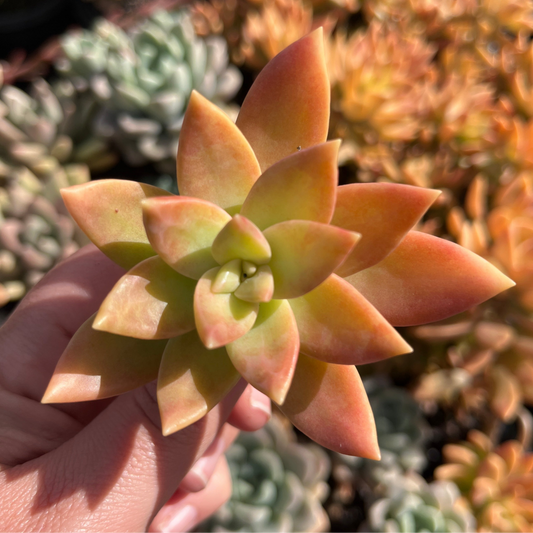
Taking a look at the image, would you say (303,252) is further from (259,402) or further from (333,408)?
(259,402)

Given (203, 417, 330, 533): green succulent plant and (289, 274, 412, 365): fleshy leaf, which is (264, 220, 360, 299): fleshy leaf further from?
(203, 417, 330, 533): green succulent plant

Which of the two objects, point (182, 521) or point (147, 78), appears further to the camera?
point (147, 78)

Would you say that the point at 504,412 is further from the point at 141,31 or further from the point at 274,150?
the point at 141,31

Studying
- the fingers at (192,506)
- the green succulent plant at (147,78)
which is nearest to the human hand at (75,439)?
the fingers at (192,506)

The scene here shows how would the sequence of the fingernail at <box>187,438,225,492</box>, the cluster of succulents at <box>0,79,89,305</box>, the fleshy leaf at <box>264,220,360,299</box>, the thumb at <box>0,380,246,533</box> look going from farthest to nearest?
1. the cluster of succulents at <box>0,79,89,305</box>
2. the fingernail at <box>187,438,225,492</box>
3. the thumb at <box>0,380,246,533</box>
4. the fleshy leaf at <box>264,220,360,299</box>

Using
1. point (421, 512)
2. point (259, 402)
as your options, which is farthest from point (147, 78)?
point (421, 512)

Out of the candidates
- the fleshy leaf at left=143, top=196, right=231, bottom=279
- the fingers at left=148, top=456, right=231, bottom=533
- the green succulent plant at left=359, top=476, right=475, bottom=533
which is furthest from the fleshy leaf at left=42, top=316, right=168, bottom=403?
the green succulent plant at left=359, top=476, right=475, bottom=533
